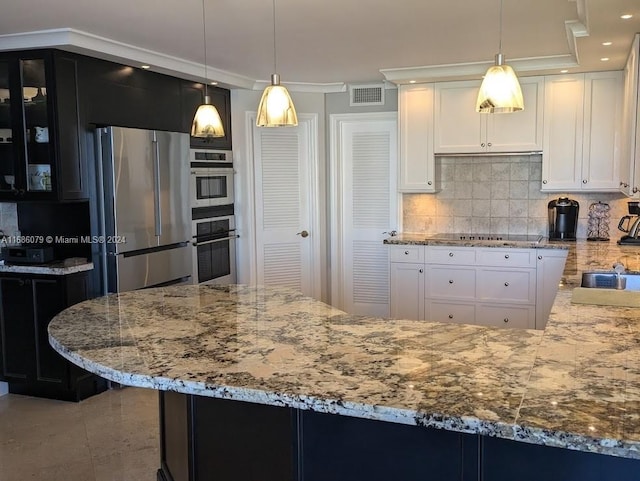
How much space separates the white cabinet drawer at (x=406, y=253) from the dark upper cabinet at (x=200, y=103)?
1.87m

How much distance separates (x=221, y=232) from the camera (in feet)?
18.6

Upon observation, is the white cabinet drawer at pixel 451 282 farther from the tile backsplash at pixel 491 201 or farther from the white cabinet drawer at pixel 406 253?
the tile backsplash at pixel 491 201

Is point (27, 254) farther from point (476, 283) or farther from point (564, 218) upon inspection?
point (564, 218)

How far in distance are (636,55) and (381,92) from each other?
2812mm

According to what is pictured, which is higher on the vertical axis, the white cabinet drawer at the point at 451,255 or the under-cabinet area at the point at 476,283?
the white cabinet drawer at the point at 451,255

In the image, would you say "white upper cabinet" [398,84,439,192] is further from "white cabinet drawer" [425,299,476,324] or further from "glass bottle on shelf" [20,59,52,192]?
"glass bottle on shelf" [20,59,52,192]

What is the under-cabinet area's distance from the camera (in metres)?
5.00

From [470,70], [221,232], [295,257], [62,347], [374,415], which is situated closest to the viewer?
[374,415]

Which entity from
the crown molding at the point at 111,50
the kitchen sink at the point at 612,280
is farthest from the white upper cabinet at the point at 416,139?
the kitchen sink at the point at 612,280

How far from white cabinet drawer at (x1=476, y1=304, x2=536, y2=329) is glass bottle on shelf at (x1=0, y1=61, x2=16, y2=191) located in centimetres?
384

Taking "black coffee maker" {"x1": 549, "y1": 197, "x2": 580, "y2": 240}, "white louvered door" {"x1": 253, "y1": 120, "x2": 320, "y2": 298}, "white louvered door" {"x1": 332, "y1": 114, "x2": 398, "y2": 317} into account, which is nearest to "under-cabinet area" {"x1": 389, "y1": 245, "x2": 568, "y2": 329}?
"black coffee maker" {"x1": 549, "y1": 197, "x2": 580, "y2": 240}

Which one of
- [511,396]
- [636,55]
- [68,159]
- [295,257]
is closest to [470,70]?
[636,55]

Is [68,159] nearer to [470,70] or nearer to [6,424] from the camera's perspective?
[6,424]

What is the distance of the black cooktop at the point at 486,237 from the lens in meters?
5.34
